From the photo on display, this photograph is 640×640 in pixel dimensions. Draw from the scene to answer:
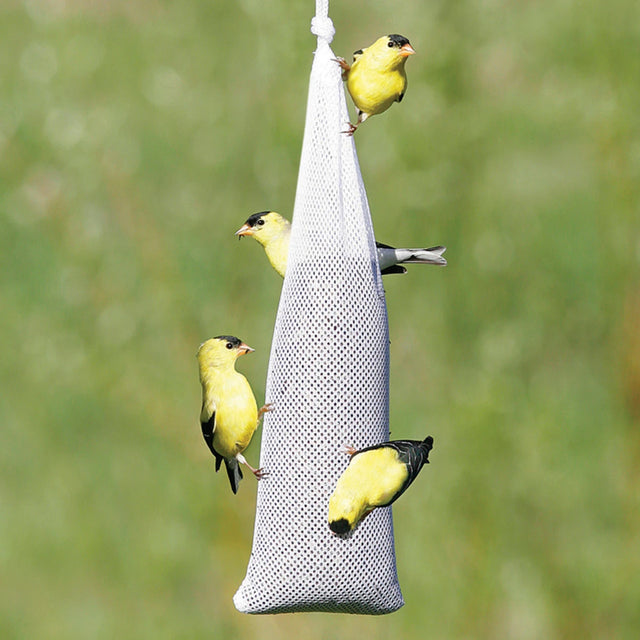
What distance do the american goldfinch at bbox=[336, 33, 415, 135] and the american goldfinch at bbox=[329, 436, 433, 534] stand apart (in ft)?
2.68

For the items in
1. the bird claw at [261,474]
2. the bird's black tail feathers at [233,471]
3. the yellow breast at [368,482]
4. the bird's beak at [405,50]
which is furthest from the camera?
the bird's black tail feathers at [233,471]

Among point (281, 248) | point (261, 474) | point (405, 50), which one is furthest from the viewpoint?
point (281, 248)

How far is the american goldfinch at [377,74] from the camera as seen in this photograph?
2615mm

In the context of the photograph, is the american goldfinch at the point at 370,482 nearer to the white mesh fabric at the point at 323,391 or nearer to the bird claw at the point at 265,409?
the white mesh fabric at the point at 323,391

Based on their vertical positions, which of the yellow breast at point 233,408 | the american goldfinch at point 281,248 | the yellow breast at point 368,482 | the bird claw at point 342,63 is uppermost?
the bird claw at point 342,63

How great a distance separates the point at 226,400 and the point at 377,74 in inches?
35.9

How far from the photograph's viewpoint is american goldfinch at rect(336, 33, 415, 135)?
2.62 metres

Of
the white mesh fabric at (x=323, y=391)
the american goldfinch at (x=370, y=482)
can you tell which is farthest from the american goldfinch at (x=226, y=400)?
the american goldfinch at (x=370, y=482)

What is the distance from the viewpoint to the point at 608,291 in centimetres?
517

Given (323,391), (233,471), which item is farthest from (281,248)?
(233,471)

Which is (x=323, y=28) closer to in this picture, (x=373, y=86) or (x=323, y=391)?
(x=373, y=86)

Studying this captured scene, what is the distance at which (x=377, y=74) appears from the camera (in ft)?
8.64

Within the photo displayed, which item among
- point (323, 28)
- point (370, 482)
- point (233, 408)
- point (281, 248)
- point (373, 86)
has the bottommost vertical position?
point (370, 482)

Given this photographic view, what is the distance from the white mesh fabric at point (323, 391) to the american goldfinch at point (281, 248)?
0.08 metres
